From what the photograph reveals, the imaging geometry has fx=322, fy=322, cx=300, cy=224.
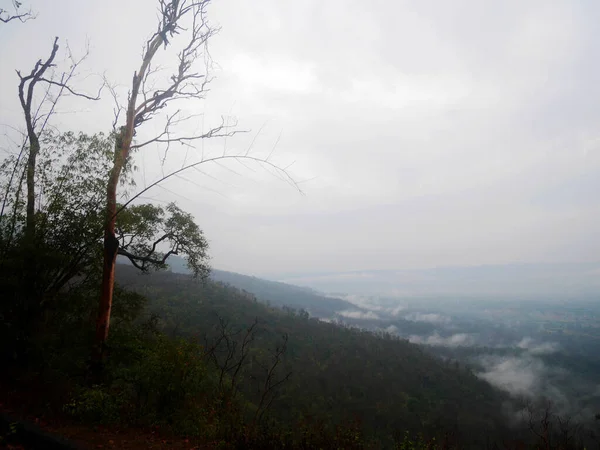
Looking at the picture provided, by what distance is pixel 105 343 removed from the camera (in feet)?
28.9

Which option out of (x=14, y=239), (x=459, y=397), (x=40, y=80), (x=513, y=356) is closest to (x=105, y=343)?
(x=14, y=239)

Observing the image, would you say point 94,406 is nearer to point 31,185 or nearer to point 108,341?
point 108,341

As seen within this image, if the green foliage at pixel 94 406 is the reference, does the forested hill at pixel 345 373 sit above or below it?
below

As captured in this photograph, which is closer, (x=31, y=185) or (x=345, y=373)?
(x=31, y=185)

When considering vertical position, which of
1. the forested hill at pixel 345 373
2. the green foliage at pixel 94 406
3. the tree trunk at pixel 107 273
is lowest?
the forested hill at pixel 345 373

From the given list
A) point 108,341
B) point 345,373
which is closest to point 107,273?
point 108,341

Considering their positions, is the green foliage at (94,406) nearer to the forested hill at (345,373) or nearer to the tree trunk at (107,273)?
the tree trunk at (107,273)

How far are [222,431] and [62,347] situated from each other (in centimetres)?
544

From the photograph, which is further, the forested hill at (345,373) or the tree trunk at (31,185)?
the forested hill at (345,373)

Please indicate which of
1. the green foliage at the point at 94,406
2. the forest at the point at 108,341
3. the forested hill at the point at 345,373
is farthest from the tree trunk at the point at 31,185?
the forested hill at the point at 345,373

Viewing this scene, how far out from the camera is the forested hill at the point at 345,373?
233 feet

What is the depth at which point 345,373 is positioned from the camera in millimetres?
91625

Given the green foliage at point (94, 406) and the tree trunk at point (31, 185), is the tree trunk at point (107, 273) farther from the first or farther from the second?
the tree trunk at point (31, 185)

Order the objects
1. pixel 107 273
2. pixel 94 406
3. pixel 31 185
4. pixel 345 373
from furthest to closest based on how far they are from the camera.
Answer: pixel 345 373
pixel 31 185
pixel 107 273
pixel 94 406
